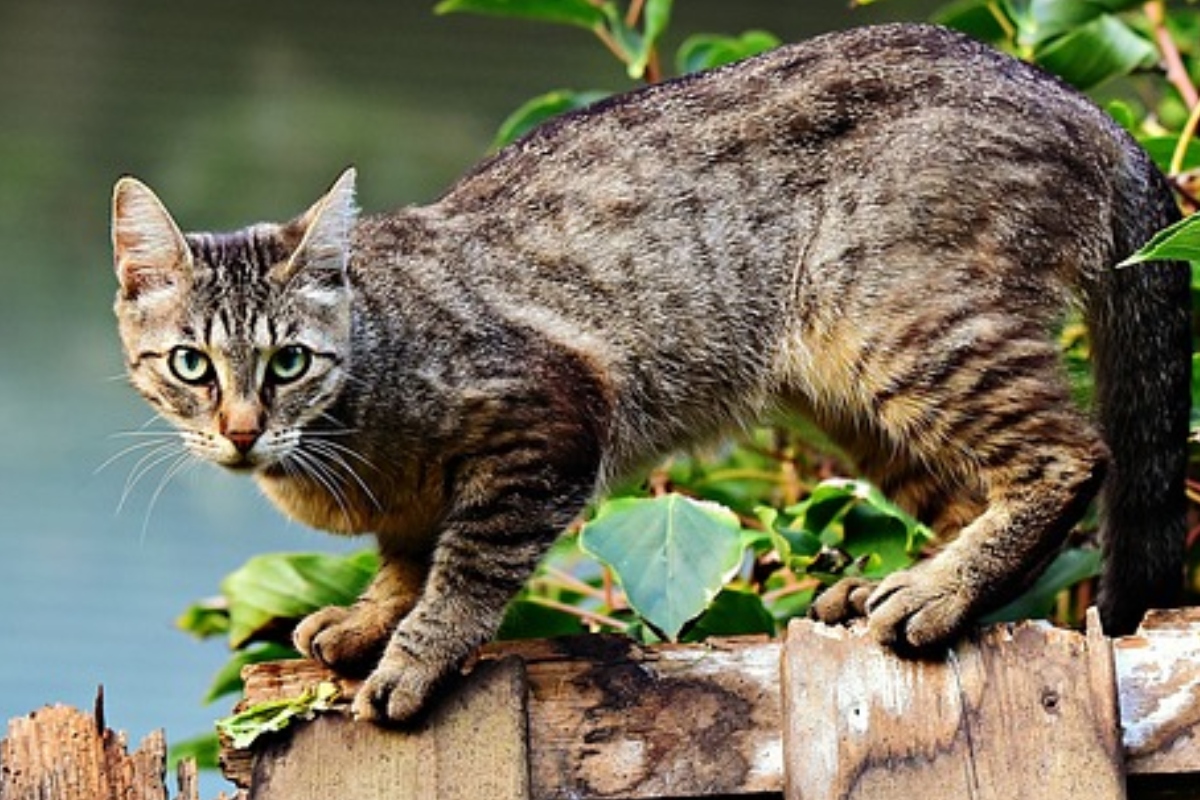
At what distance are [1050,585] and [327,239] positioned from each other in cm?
114

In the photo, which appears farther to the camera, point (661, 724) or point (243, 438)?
point (243, 438)

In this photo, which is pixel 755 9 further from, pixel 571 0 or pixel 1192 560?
pixel 1192 560

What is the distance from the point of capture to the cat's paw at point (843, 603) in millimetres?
2979

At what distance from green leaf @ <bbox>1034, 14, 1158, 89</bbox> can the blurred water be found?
2.15 m

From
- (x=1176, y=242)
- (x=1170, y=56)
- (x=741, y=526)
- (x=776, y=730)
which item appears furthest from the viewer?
(x=1170, y=56)

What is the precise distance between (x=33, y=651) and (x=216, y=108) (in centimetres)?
136

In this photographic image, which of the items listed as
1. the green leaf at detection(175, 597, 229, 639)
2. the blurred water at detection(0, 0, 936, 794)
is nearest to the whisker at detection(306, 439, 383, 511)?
the green leaf at detection(175, 597, 229, 639)

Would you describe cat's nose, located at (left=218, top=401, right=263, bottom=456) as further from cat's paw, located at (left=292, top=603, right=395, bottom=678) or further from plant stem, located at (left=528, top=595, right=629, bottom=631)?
plant stem, located at (left=528, top=595, right=629, bottom=631)

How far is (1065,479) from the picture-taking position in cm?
294

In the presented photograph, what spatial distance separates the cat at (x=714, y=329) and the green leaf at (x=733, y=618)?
15 cm

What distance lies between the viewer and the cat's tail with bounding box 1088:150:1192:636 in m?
3.08

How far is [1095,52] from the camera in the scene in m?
3.76

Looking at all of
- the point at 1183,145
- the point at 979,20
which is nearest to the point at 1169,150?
the point at 1183,145

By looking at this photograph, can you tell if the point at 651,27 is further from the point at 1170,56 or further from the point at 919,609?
the point at 919,609
